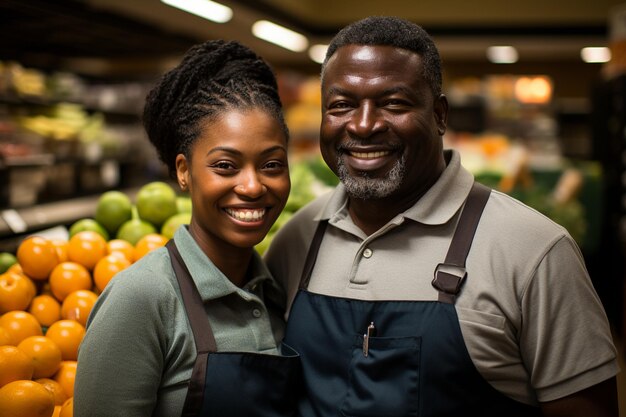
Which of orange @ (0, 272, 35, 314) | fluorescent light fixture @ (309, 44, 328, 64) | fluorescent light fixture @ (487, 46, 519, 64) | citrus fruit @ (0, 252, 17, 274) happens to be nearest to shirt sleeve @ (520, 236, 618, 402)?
orange @ (0, 272, 35, 314)

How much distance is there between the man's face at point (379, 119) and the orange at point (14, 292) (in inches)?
41.7

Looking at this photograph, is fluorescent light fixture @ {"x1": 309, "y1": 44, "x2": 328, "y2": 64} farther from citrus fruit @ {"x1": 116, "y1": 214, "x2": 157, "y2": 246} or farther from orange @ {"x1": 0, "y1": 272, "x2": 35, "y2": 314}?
orange @ {"x1": 0, "y1": 272, "x2": 35, "y2": 314}

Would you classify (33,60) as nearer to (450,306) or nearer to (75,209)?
(75,209)

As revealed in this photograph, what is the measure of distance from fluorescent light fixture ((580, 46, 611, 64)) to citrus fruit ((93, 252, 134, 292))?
11.8 metres

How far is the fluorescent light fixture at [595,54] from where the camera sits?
12.4 metres

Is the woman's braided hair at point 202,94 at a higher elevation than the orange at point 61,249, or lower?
higher

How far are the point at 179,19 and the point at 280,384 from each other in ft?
24.6

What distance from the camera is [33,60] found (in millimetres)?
6660

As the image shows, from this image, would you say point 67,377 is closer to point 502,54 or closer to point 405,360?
point 405,360

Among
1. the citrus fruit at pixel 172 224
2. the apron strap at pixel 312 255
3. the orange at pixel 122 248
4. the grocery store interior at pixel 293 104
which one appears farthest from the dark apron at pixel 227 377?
the grocery store interior at pixel 293 104

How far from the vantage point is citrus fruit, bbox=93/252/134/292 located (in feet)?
6.98

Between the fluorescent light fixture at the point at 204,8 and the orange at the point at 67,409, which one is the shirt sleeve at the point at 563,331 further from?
the fluorescent light fixture at the point at 204,8

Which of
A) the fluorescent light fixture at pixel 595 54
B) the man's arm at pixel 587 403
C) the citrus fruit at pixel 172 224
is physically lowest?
the man's arm at pixel 587 403

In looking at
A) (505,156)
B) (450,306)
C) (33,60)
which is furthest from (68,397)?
(505,156)
